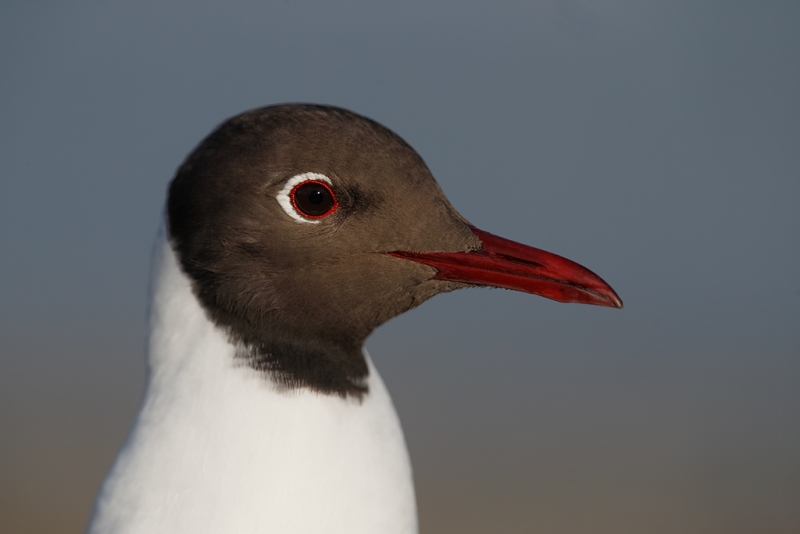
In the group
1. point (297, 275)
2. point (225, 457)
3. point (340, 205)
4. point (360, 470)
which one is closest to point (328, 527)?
point (360, 470)

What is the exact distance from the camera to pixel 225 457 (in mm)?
2242

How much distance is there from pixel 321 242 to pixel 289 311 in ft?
0.65

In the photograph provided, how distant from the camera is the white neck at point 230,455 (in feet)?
7.28

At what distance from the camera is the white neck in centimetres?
222

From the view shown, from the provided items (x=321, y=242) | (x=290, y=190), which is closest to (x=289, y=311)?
(x=321, y=242)

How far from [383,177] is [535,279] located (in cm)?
49

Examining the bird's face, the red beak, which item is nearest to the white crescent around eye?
the bird's face

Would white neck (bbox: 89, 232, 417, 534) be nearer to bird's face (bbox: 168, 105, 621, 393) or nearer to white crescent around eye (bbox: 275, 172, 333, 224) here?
bird's face (bbox: 168, 105, 621, 393)

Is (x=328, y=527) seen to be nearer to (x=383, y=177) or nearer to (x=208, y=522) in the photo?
(x=208, y=522)

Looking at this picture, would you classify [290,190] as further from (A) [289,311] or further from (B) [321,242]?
(A) [289,311]

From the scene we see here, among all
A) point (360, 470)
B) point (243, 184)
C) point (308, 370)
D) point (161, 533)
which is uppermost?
point (243, 184)

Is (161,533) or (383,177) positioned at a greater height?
(383,177)

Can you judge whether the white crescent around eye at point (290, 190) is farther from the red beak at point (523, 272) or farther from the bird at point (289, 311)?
the red beak at point (523, 272)

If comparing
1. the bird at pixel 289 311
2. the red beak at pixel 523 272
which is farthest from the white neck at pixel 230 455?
the red beak at pixel 523 272
